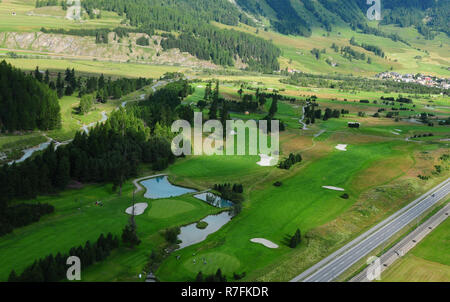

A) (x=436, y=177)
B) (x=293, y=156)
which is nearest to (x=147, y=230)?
(x=293, y=156)

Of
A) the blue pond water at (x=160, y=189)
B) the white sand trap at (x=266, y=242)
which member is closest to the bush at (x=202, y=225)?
the white sand trap at (x=266, y=242)

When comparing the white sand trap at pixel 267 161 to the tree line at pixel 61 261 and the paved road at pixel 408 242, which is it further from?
the tree line at pixel 61 261

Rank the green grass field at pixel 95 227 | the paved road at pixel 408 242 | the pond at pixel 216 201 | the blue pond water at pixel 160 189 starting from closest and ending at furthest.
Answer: the green grass field at pixel 95 227, the paved road at pixel 408 242, the pond at pixel 216 201, the blue pond water at pixel 160 189

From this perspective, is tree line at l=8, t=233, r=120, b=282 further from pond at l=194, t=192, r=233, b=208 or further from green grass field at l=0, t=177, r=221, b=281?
pond at l=194, t=192, r=233, b=208

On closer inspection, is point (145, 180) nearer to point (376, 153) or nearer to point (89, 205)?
point (89, 205)

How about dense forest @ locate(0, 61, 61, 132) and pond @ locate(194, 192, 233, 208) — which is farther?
dense forest @ locate(0, 61, 61, 132)

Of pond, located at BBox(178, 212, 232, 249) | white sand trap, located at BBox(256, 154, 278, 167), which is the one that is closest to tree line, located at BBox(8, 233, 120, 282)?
pond, located at BBox(178, 212, 232, 249)

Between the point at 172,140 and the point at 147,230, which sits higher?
the point at 172,140
